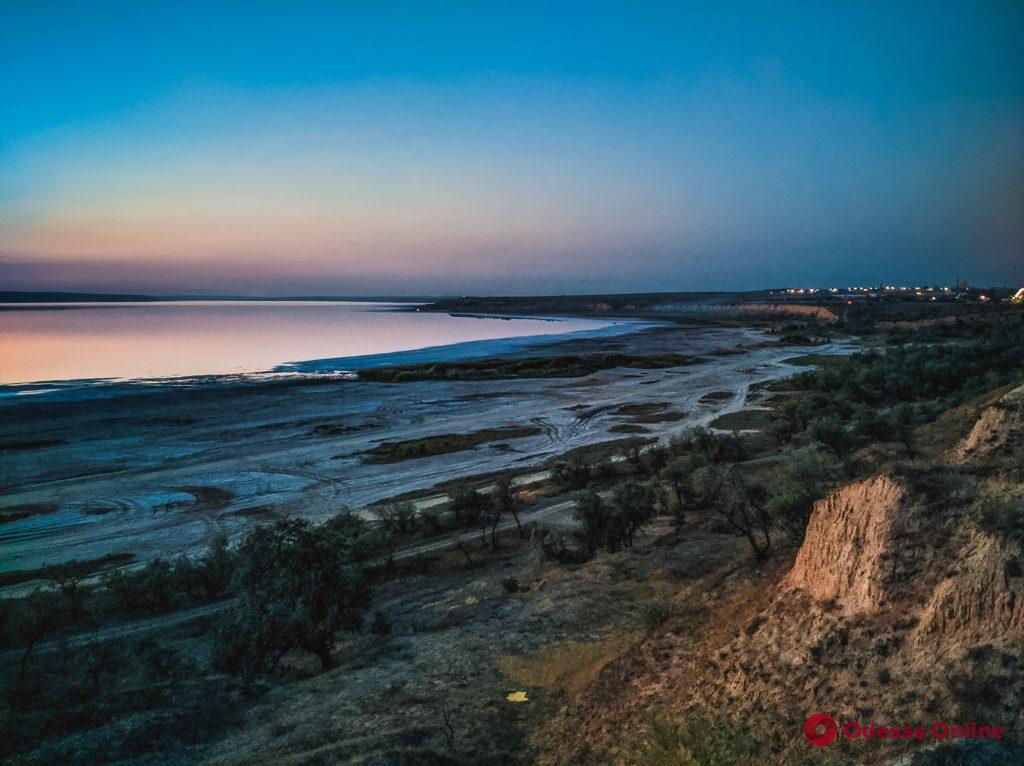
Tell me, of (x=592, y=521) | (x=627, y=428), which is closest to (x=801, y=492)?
(x=592, y=521)

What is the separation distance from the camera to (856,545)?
10164 mm

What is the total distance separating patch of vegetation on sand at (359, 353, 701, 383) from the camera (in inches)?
2687

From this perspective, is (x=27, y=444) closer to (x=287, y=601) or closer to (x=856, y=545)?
(x=287, y=601)

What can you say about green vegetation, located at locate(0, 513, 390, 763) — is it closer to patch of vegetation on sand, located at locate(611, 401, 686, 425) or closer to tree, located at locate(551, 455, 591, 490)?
tree, located at locate(551, 455, 591, 490)

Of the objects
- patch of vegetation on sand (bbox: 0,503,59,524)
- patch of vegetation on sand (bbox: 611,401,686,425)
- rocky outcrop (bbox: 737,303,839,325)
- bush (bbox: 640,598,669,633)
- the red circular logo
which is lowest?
patch of vegetation on sand (bbox: 0,503,59,524)

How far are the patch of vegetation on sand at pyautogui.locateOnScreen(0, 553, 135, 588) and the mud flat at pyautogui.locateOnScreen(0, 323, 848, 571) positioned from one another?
0.48 metres

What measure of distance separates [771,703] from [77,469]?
1546 inches

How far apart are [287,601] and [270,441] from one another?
28871mm

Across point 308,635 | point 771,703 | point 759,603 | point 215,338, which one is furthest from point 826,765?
point 215,338

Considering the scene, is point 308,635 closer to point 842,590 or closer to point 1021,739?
point 842,590

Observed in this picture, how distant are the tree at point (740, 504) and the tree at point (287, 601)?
10.6 m

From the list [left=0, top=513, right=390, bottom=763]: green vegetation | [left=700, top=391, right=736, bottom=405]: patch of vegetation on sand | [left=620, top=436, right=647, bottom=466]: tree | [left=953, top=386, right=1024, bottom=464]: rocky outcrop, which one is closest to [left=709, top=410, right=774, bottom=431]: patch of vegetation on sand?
[left=700, top=391, right=736, bottom=405]: patch of vegetation on sand

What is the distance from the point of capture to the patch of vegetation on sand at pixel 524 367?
68.2 metres

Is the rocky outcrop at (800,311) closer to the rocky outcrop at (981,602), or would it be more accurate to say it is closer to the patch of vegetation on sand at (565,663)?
the patch of vegetation on sand at (565,663)
